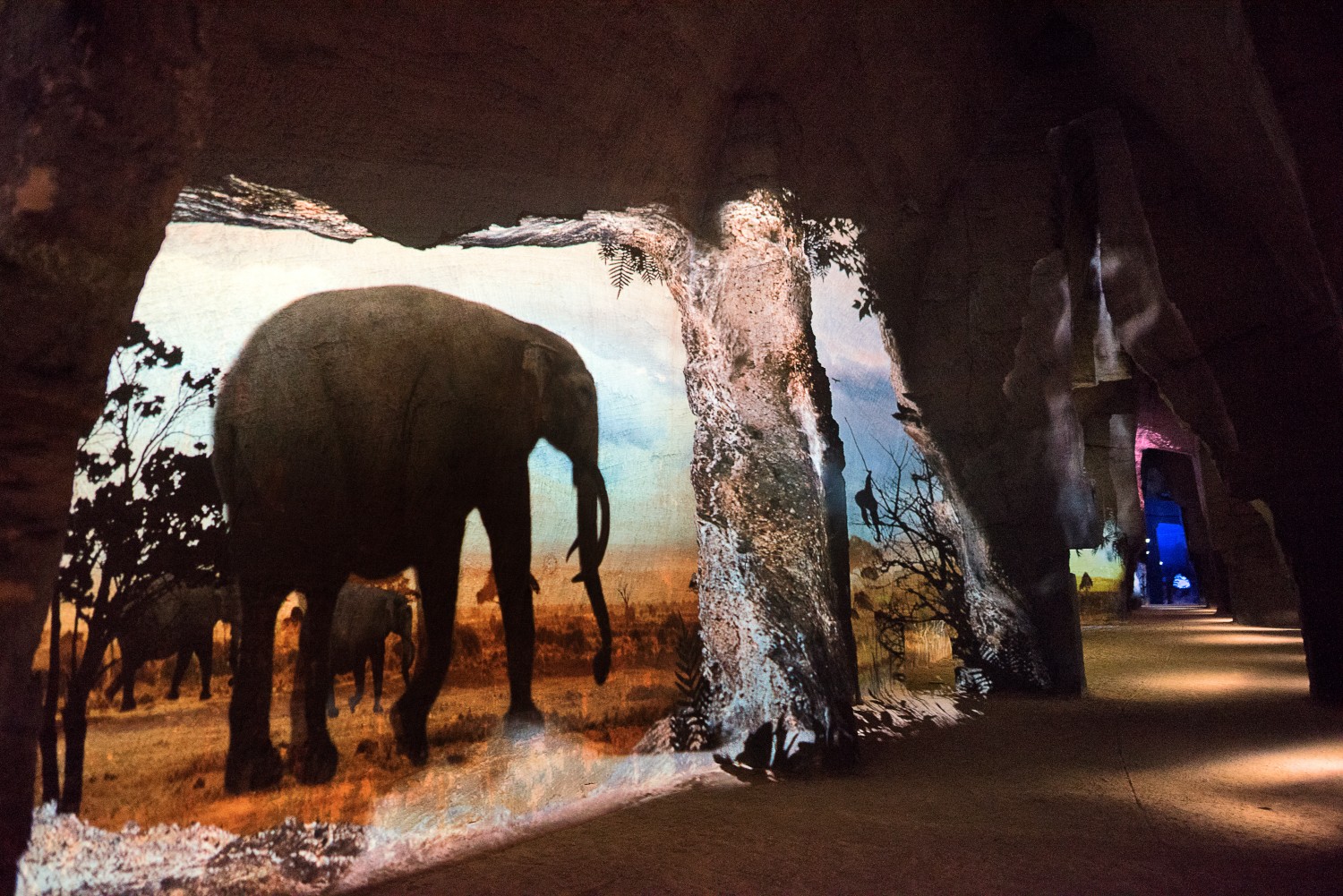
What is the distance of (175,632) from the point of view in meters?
2.73

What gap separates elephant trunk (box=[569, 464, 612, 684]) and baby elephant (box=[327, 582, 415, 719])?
1.02 m

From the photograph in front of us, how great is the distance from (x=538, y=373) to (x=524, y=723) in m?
1.64

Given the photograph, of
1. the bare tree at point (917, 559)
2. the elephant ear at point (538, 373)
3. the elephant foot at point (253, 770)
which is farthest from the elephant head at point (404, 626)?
the bare tree at point (917, 559)

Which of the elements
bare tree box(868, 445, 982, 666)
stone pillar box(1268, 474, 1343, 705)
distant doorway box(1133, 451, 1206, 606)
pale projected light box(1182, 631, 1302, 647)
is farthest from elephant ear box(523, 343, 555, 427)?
distant doorway box(1133, 451, 1206, 606)

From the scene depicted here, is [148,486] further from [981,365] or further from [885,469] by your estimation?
[981,365]

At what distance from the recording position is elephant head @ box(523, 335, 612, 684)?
4.16 meters

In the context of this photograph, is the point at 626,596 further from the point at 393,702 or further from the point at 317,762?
the point at 317,762

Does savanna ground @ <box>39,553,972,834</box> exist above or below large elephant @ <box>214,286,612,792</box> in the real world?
below

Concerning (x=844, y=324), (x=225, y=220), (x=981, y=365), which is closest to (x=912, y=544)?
(x=981, y=365)

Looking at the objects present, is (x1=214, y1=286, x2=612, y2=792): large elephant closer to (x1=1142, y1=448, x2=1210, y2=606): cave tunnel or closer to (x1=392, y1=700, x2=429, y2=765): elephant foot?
(x1=392, y1=700, x2=429, y2=765): elephant foot

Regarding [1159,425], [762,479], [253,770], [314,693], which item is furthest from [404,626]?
[1159,425]

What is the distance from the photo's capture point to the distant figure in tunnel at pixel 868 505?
7.48 meters

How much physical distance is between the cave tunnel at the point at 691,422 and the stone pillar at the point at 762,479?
0.09 feet

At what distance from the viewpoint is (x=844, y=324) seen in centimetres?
732
